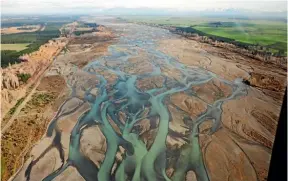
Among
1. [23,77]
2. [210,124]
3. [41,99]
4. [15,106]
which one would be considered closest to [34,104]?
[41,99]

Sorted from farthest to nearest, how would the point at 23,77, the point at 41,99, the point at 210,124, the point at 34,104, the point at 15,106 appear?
the point at 23,77 < the point at 41,99 < the point at 34,104 < the point at 15,106 < the point at 210,124

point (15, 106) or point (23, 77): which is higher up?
point (23, 77)

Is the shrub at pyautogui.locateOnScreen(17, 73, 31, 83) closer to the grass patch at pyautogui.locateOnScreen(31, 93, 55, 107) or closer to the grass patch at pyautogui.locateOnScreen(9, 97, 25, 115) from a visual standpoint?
the grass patch at pyautogui.locateOnScreen(31, 93, 55, 107)

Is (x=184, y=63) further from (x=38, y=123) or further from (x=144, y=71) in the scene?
(x=38, y=123)

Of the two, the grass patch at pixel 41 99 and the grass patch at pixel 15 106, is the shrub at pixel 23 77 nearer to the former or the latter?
the grass patch at pixel 41 99

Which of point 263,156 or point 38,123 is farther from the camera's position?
point 38,123

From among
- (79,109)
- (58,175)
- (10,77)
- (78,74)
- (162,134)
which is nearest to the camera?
(58,175)

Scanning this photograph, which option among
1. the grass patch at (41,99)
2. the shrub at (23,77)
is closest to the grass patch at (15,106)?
the grass patch at (41,99)

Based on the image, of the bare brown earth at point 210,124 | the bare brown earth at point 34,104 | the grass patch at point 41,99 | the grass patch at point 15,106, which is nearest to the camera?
the bare brown earth at point 210,124

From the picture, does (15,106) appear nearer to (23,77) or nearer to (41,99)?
(41,99)

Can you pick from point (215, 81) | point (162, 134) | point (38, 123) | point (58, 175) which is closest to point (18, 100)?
point (38, 123)

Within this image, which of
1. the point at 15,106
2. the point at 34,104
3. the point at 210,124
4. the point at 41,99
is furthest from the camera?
the point at 41,99
